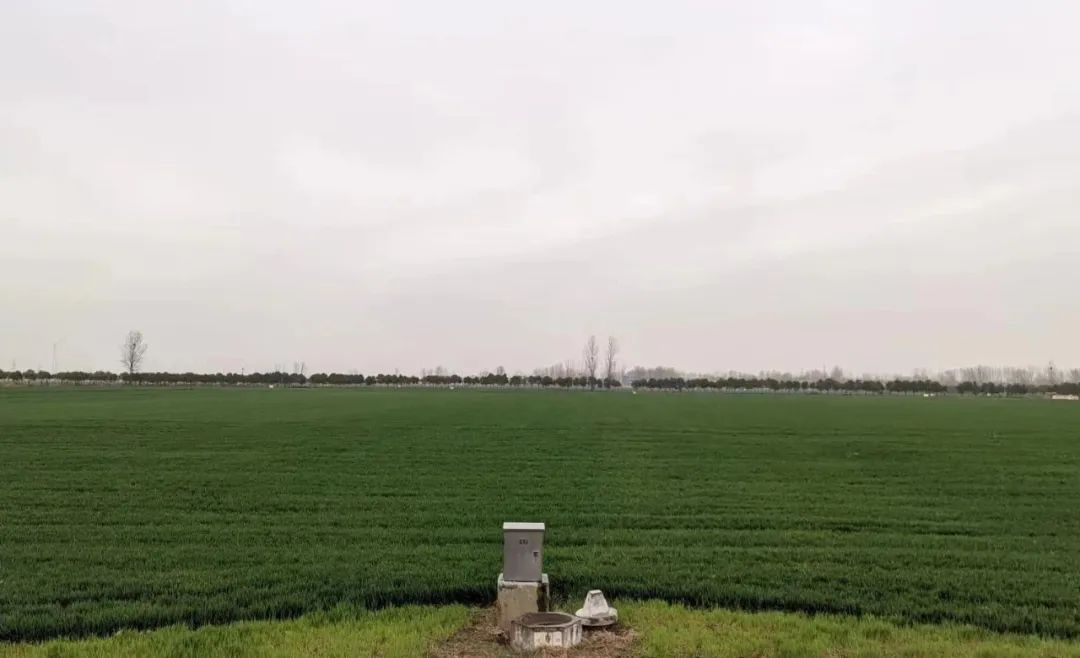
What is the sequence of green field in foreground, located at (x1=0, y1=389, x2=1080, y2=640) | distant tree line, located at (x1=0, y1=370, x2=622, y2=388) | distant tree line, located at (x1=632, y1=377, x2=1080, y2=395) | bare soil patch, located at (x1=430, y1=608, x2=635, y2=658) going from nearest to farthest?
bare soil patch, located at (x1=430, y1=608, x2=635, y2=658), green field in foreground, located at (x1=0, y1=389, x2=1080, y2=640), distant tree line, located at (x1=0, y1=370, x2=622, y2=388), distant tree line, located at (x1=632, y1=377, x2=1080, y2=395)

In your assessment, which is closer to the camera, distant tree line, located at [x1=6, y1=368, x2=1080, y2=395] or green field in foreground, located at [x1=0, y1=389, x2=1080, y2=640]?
green field in foreground, located at [x1=0, y1=389, x2=1080, y2=640]

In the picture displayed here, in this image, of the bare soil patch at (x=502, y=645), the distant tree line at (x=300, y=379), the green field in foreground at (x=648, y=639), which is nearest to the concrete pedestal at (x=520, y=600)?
the bare soil patch at (x=502, y=645)

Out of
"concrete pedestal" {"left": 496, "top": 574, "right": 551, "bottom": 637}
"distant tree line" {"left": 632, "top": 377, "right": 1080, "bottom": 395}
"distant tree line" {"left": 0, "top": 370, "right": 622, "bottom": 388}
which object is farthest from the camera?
"distant tree line" {"left": 632, "top": 377, "right": 1080, "bottom": 395}

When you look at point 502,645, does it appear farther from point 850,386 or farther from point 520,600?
point 850,386

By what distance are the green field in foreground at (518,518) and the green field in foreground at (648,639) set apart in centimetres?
55

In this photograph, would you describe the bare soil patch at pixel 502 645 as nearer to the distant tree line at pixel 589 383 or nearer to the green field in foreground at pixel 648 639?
the green field in foreground at pixel 648 639

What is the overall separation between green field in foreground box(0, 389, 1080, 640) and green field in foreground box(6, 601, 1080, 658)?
1.81 feet

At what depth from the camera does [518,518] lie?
13.3 m

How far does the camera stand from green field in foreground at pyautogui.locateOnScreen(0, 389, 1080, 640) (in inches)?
326

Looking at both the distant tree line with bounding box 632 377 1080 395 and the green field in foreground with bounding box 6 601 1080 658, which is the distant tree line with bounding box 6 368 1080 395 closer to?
the distant tree line with bounding box 632 377 1080 395

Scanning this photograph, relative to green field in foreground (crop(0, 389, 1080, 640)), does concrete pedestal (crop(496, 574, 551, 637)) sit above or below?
above

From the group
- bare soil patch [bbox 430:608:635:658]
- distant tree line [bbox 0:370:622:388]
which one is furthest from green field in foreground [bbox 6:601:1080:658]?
distant tree line [bbox 0:370:622:388]

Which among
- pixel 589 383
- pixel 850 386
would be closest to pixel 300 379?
pixel 589 383

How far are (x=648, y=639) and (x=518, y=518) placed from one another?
679cm
